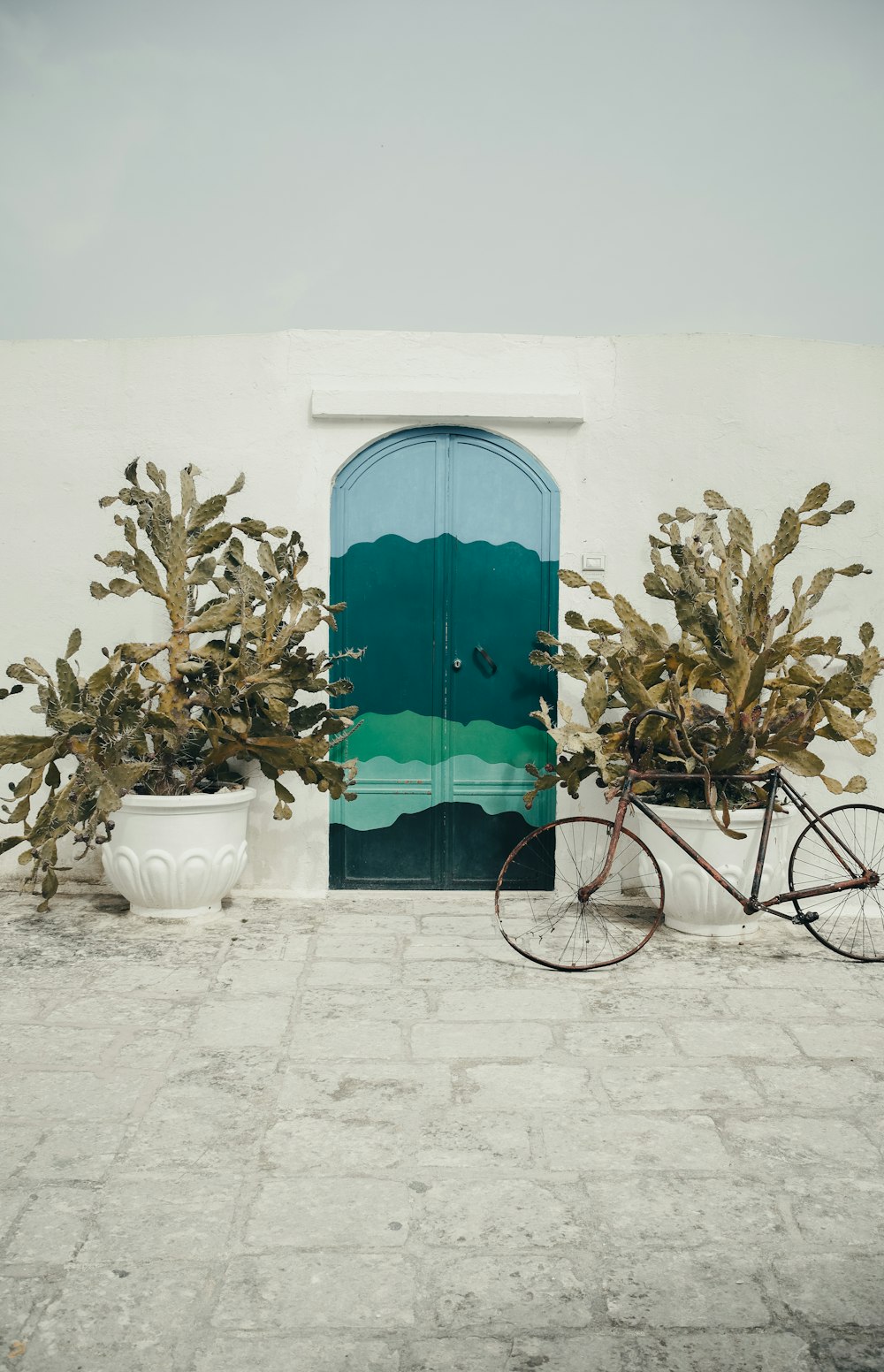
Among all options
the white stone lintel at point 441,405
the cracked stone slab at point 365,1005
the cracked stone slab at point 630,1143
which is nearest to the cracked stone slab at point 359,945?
the cracked stone slab at point 365,1005

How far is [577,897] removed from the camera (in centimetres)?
446

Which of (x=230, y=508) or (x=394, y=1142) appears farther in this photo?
(x=230, y=508)

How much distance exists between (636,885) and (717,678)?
4.19 feet

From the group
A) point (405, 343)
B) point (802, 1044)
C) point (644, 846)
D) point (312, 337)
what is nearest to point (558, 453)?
point (405, 343)

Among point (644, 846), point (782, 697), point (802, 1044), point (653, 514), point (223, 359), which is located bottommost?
point (802, 1044)

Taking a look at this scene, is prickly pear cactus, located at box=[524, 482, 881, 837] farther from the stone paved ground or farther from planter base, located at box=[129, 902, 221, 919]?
planter base, located at box=[129, 902, 221, 919]

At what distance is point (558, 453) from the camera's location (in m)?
5.23

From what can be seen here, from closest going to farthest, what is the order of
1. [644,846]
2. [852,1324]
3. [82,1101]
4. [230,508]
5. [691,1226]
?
[852,1324]
[691,1226]
[82,1101]
[644,846]
[230,508]

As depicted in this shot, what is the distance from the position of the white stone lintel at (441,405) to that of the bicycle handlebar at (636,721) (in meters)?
1.78

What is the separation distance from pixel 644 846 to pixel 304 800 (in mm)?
1865

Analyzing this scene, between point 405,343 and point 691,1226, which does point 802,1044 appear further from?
point 405,343

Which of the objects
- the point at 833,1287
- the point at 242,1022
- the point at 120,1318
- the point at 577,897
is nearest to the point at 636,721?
the point at 577,897

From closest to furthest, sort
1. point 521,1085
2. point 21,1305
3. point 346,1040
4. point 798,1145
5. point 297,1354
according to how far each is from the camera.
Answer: point 297,1354
point 21,1305
point 798,1145
point 521,1085
point 346,1040

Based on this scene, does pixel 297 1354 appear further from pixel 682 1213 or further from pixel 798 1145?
pixel 798 1145
